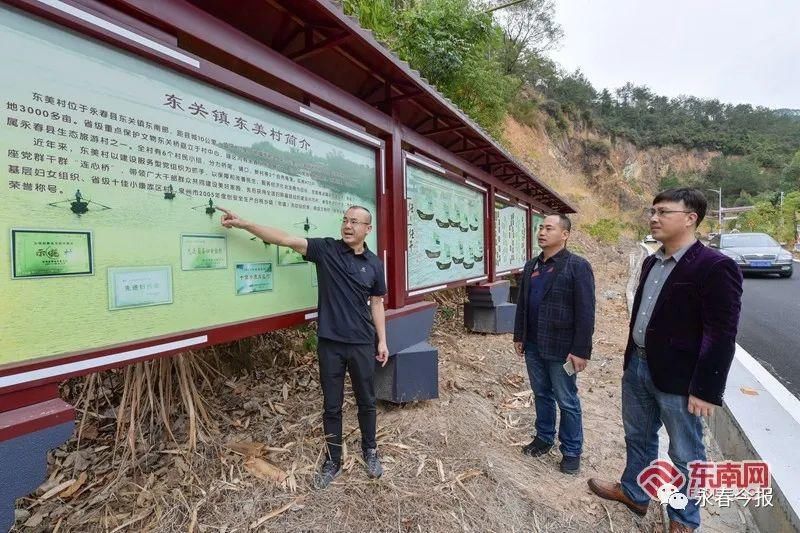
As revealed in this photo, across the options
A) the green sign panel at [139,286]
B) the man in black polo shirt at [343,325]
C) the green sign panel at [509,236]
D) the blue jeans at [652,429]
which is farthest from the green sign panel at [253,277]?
the green sign panel at [509,236]

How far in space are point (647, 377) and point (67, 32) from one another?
3.34m

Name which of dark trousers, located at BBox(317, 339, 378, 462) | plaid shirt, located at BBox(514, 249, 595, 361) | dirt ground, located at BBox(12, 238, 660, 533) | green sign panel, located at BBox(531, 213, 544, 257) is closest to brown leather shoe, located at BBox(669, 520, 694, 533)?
dirt ground, located at BBox(12, 238, 660, 533)

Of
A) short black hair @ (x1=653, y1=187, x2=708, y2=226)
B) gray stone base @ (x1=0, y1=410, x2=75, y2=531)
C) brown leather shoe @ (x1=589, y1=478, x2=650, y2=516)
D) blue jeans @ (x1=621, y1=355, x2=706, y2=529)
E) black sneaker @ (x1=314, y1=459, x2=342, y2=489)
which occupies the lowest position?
brown leather shoe @ (x1=589, y1=478, x2=650, y2=516)

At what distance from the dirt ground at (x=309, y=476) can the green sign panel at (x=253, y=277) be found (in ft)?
4.08

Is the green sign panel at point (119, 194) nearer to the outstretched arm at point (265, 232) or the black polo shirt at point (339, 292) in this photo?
the outstretched arm at point (265, 232)

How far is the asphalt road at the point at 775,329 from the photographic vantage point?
527 centimetres

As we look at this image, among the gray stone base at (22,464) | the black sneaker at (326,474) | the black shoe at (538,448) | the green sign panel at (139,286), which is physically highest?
the green sign panel at (139,286)

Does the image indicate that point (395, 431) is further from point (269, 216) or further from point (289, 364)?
point (269, 216)

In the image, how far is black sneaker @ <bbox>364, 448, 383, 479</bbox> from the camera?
105 inches

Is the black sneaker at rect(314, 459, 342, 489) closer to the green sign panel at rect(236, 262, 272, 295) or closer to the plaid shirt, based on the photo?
the green sign panel at rect(236, 262, 272, 295)

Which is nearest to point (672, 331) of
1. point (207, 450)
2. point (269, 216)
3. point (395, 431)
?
point (395, 431)

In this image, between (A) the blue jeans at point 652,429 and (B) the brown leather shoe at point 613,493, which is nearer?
(A) the blue jeans at point 652,429

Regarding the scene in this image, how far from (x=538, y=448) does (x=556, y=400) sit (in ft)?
1.51

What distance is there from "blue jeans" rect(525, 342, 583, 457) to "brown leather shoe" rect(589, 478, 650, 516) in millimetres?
249
